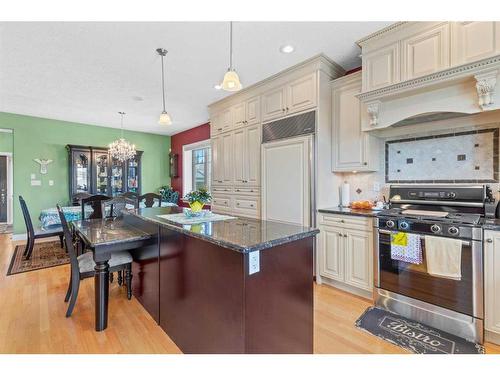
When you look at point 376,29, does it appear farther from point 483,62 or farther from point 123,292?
point 123,292

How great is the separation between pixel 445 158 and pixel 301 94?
168cm

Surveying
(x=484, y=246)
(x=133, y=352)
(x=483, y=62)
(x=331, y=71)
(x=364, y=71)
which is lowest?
(x=133, y=352)

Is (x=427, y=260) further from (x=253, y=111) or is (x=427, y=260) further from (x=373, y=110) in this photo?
(x=253, y=111)

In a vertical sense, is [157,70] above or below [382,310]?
above

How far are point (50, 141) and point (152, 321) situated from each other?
5.44 metres

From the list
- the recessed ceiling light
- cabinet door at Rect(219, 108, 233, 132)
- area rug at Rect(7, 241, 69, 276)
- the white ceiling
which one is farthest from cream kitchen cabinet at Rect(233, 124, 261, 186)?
area rug at Rect(7, 241, 69, 276)

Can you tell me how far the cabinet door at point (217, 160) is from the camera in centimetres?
436

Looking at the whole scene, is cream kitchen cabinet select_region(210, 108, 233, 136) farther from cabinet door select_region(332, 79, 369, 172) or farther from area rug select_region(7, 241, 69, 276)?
area rug select_region(7, 241, 69, 276)

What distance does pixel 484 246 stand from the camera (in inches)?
72.3

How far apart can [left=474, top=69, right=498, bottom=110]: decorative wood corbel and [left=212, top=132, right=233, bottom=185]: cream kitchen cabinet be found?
3006 millimetres

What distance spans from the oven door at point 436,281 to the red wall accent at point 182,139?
15.5 ft

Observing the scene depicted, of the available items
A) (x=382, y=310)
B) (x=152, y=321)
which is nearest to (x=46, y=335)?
(x=152, y=321)

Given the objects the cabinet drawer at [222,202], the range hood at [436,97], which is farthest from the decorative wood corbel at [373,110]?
the cabinet drawer at [222,202]

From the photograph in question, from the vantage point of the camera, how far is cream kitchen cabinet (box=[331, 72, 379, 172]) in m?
2.80
